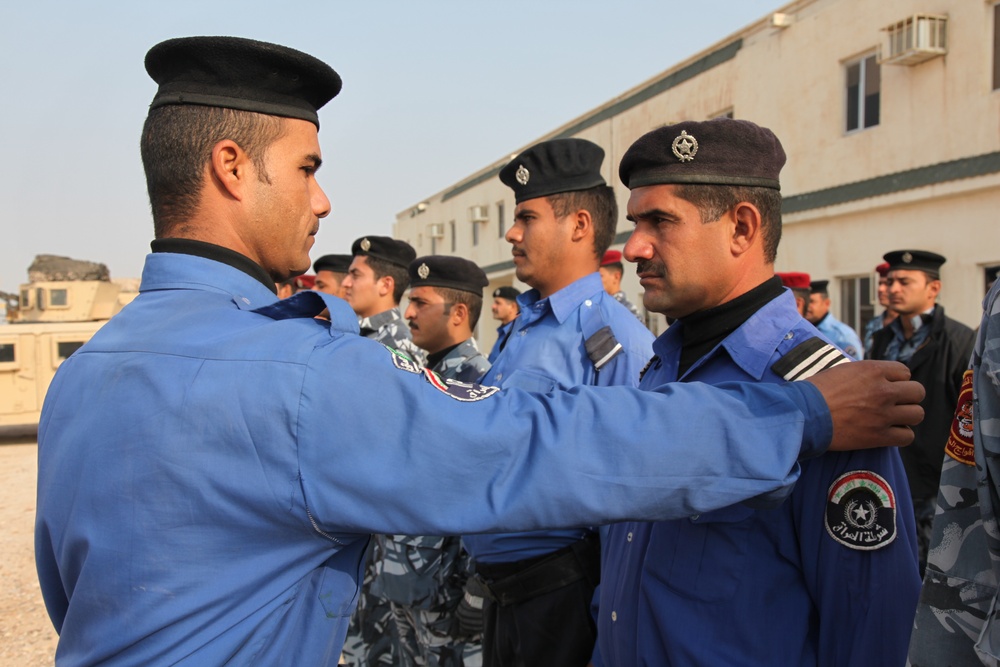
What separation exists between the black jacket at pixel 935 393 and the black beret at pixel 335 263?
4.82m

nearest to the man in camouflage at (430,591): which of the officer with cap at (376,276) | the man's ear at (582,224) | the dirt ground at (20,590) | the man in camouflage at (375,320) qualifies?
the man in camouflage at (375,320)

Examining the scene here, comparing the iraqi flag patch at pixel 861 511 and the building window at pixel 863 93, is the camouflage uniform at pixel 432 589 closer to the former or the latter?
the iraqi flag patch at pixel 861 511

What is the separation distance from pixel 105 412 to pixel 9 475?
1215 cm

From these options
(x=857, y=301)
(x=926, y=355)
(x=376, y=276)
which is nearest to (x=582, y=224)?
(x=376, y=276)

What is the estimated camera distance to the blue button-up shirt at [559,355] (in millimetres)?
3105

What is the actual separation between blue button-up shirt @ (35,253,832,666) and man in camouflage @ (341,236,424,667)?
302 cm

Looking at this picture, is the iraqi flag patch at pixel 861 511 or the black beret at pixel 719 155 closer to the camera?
the iraqi flag patch at pixel 861 511

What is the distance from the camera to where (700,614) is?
1.89 meters

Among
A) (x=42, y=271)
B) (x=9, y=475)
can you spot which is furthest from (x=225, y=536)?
(x=42, y=271)

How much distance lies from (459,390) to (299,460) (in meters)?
0.32

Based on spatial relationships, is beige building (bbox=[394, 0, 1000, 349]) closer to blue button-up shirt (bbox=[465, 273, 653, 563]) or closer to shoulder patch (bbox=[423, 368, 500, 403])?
blue button-up shirt (bbox=[465, 273, 653, 563])

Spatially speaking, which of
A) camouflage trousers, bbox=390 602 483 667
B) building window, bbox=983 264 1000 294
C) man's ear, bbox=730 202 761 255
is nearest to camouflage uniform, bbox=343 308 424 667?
camouflage trousers, bbox=390 602 483 667

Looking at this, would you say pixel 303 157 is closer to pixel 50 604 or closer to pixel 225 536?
pixel 225 536

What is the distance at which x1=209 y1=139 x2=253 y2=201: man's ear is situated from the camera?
5.61ft
